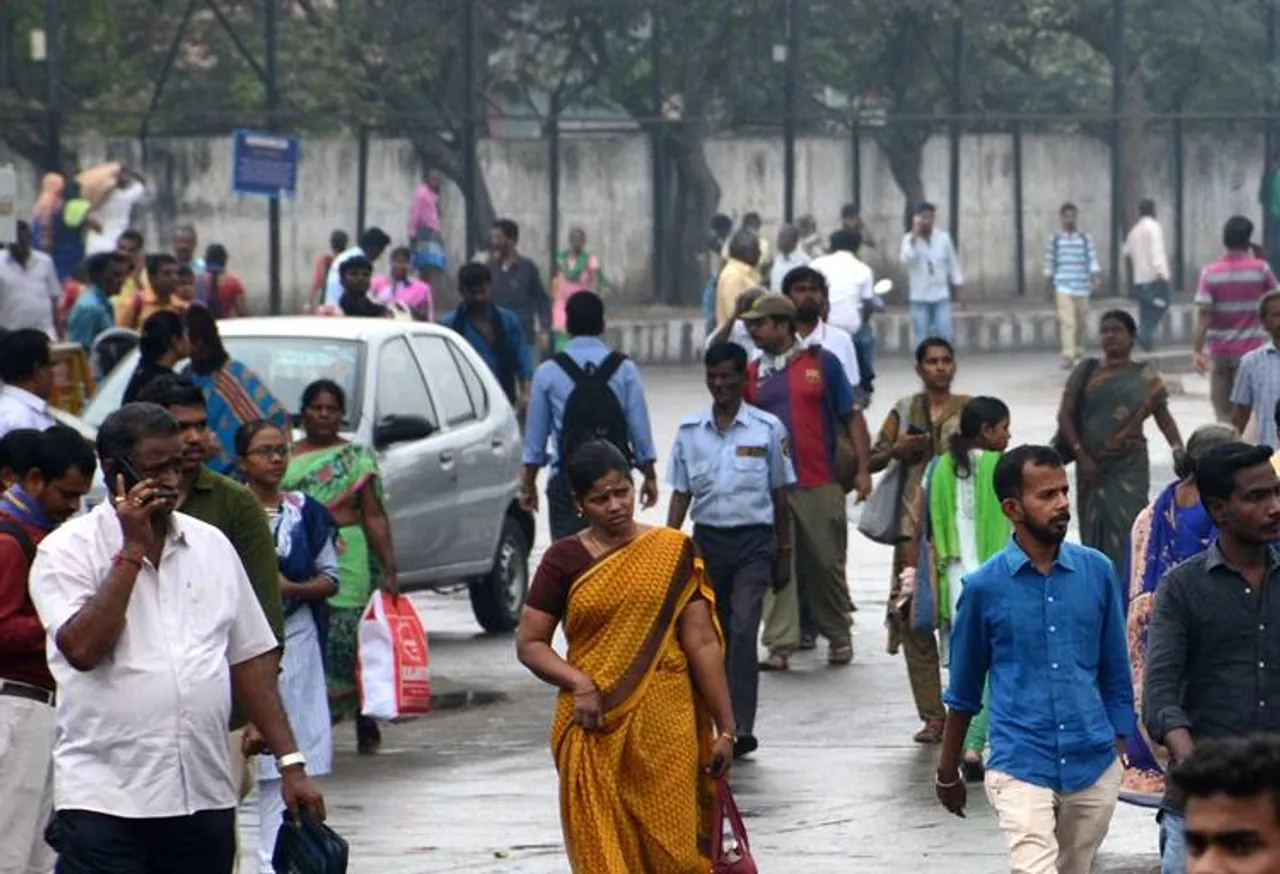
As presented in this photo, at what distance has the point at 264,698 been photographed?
24.6 ft

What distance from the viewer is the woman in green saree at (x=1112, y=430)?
15.0 meters

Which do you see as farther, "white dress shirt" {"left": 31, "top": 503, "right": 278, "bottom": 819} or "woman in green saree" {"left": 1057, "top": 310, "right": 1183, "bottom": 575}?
"woman in green saree" {"left": 1057, "top": 310, "right": 1183, "bottom": 575}

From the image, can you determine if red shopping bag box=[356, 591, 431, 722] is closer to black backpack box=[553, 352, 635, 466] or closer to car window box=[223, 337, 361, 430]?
black backpack box=[553, 352, 635, 466]

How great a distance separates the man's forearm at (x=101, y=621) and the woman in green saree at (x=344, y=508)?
5.16m

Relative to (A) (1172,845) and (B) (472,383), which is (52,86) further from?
(A) (1172,845)

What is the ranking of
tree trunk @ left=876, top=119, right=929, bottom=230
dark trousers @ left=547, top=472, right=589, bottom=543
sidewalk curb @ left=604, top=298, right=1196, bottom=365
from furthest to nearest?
tree trunk @ left=876, top=119, right=929, bottom=230 → sidewalk curb @ left=604, top=298, right=1196, bottom=365 → dark trousers @ left=547, top=472, right=589, bottom=543

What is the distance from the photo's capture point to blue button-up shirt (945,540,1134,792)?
844 cm

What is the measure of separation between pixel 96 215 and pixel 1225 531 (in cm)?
2353

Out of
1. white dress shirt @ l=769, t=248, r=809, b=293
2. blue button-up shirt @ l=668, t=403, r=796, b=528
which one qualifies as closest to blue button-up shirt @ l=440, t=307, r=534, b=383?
blue button-up shirt @ l=668, t=403, r=796, b=528

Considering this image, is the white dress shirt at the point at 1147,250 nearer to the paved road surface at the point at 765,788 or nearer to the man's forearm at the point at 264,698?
the paved road surface at the point at 765,788

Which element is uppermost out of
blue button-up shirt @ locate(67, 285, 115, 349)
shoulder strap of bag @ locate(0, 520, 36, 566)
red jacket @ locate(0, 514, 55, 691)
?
blue button-up shirt @ locate(67, 285, 115, 349)

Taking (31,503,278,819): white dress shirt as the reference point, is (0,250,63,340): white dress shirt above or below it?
above

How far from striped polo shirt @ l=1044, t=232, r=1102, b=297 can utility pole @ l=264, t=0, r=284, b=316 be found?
8232mm

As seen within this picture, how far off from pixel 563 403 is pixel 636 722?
635cm
